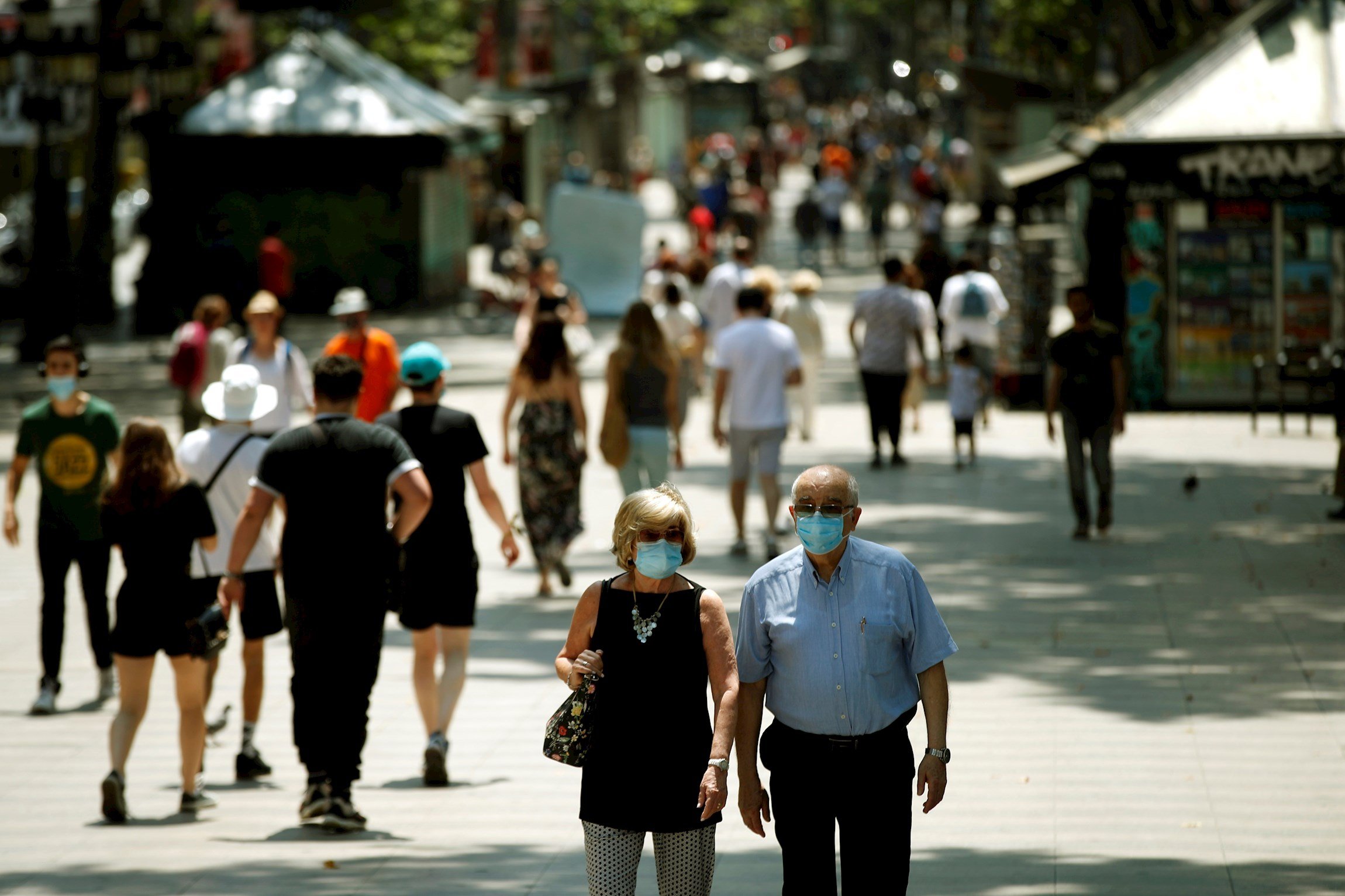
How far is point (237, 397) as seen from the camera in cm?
807

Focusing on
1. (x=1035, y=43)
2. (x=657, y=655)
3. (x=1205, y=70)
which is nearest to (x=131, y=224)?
(x=1035, y=43)

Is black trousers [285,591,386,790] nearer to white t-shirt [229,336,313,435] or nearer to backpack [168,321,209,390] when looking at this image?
white t-shirt [229,336,313,435]

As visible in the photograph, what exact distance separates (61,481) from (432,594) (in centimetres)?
237

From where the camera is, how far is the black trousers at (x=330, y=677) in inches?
281

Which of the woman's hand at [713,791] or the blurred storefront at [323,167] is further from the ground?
the blurred storefront at [323,167]

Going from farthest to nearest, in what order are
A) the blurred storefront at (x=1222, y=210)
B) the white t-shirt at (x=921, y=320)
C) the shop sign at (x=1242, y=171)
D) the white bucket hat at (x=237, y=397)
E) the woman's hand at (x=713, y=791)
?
the blurred storefront at (x=1222, y=210) < the shop sign at (x=1242, y=171) < the white t-shirt at (x=921, y=320) < the white bucket hat at (x=237, y=397) < the woman's hand at (x=713, y=791)

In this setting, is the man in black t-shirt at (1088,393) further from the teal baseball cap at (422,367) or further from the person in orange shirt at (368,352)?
the teal baseball cap at (422,367)

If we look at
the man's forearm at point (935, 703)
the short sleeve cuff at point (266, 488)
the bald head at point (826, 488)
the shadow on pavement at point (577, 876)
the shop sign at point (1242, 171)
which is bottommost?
the shadow on pavement at point (577, 876)

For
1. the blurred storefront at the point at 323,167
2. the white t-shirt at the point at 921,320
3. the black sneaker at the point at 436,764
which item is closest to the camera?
the black sneaker at the point at 436,764

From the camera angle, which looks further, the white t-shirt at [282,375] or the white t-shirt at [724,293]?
the white t-shirt at [724,293]

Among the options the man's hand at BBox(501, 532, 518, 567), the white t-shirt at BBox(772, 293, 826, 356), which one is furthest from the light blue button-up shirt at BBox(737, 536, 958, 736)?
the white t-shirt at BBox(772, 293, 826, 356)

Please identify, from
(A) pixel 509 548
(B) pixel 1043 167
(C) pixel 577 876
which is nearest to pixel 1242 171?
(B) pixel 1043 167

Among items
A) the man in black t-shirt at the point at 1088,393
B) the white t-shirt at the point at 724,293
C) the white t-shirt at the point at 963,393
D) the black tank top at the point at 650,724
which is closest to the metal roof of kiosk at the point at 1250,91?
the white t-shirt at the point at 724,293

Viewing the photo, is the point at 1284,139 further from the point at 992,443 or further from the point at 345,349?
the point at 345,349
